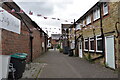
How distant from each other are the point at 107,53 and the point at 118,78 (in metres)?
2.92

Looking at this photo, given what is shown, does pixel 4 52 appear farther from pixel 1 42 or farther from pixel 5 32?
pixel 5 32

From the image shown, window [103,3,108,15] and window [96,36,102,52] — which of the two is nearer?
window [103,3,108,15]

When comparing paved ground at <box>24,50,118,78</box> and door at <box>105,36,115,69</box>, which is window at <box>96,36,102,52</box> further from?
paved ground at <box>24,50,118,78</box>

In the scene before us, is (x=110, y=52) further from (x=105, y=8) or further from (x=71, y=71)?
(x=105, y=8)

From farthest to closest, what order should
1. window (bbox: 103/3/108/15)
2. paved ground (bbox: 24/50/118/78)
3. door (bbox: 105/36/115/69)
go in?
window (bbox: 103/3/108/15) → door (bbox: 105/36/115/69) → paved ground (bbox: 24/50/118/78)

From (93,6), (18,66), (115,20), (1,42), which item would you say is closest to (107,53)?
(115,20)

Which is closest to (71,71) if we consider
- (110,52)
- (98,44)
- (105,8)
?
(110,52)

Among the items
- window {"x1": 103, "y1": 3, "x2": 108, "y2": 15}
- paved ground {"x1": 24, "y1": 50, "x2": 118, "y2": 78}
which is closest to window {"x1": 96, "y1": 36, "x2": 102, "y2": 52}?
paved ground {"x1": 24, "y1": 50, "x2": 118, "y2": 78}

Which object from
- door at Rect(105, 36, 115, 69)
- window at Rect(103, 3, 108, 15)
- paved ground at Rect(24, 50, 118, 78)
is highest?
window at Rect(103, 3, 108, 15)

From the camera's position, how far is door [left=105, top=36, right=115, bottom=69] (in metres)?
7.92

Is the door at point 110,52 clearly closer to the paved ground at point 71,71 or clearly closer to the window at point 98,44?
the paved ground at point 71,71

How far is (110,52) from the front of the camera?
823 cm

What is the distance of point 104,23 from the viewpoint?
9062 millimetres

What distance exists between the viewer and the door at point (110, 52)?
26.0 feet
